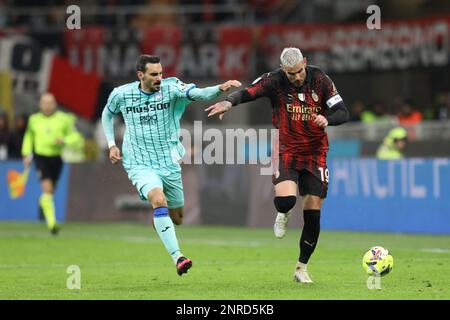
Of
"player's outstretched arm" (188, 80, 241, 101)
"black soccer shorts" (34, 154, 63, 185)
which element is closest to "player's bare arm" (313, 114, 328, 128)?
"player's outstretched arm" (188, 80, 241, 101)

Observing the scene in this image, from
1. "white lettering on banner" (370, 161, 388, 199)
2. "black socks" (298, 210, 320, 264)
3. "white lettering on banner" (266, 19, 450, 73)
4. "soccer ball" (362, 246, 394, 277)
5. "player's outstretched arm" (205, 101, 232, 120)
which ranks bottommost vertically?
"soccer ball" (362, 246, 394, 277)

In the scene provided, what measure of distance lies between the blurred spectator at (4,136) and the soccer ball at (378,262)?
50.4 ft

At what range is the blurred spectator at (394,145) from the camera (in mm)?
21094

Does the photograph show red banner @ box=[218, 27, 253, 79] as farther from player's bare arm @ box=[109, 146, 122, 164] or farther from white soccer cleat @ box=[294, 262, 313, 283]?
white soccer cleat @ box=[294, 262, 313, 283]

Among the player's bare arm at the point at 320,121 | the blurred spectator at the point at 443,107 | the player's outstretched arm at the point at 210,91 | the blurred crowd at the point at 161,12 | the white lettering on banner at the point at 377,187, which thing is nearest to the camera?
the player's bare arm at the point at 320,121

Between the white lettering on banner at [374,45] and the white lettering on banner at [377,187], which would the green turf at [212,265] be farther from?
the white lettering on banner at [374,45]

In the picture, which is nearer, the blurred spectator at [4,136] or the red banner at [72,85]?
the blurred spectator at [4,136]

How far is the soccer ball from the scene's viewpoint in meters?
11.7

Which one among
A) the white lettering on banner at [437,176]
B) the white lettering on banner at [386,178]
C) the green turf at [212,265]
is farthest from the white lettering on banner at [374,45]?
the green turf at [212,265]

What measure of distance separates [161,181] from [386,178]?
8.67m

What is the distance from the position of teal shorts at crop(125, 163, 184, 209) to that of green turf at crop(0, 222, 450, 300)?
2.82 ft

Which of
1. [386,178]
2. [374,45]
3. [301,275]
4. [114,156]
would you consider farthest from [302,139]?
[374,45]
